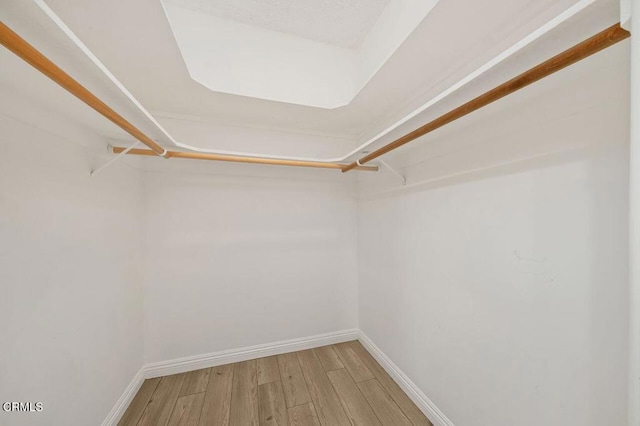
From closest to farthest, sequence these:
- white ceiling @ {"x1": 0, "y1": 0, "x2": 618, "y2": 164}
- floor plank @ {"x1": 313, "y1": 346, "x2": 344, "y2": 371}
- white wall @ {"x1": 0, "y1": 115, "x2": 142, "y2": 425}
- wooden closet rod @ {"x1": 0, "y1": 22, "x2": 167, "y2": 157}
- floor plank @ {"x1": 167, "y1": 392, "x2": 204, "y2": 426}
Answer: wooden closet rod @ {"x1": 0, "y1": 22, "x2": 167, "y2": 157}
white ceiling @ {"x1": 0, "y1": 0, "x2": 618, "y2": 164}
white wall @ {"x1": 0, "y1": 115, "x2": 142, "y2": 425}
floor plank @ {"x1": 167, "y1": 392, "x2": 204, "y2": 426}
floor plank @ {"x1": 313, "y1": 346, "x2": 344, "y2": 371}

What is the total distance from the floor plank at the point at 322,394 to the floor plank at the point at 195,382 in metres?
0.74

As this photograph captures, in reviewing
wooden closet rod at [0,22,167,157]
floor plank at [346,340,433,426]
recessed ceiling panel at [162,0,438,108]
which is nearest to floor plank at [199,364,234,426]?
floor plank at [346,340,433,426]

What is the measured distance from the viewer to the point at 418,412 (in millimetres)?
1425

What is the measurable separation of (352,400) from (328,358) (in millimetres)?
470

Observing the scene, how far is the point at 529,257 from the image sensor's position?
898 millimetres

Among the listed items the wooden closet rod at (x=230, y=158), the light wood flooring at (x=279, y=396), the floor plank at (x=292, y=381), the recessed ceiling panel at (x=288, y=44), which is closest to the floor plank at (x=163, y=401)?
the light wood flooring at (x=279, y=396)

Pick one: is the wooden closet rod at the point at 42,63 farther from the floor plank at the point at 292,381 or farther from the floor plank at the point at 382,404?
the floor plank at the point at 382,404

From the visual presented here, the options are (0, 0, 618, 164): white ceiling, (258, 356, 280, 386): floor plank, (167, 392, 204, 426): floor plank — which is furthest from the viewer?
(258, 356, 280, 386): floor plank

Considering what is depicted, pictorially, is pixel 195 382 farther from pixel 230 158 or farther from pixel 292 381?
pixel 230 158

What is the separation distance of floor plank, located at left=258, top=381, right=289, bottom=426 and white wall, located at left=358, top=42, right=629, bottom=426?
91 cm

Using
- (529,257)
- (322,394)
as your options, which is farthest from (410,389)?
(529,257)

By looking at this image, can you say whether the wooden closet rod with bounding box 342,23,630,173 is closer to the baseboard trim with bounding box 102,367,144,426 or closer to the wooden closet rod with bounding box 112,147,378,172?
the wooden closet rod with bounding box 112,147,378,172

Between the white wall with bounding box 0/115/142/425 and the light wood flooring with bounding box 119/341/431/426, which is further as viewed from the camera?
the light wood flooring with bounding box 119/341/431/426

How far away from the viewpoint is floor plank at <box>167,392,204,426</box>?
137cm
